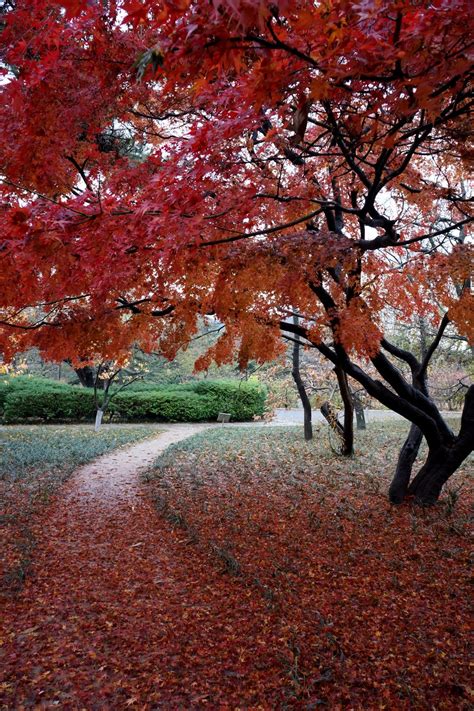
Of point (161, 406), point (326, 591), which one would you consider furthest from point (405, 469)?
point (161, 406)

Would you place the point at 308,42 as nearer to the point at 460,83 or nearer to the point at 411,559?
the point at 460,83

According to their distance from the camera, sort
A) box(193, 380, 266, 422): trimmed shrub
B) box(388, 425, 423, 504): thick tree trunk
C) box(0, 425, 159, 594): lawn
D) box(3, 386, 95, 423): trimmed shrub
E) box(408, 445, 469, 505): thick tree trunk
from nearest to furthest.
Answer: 1. box(0, 425, 159, 594): lawn
2. box(408, 445, 469, 505): thick tree trunk
3. box(388, 425, 423, 504): thick tree trunk
4. box(3, 386, 95, 423): trimmed shrub
5. box(193, 380, 266, 422): trimmed shrub

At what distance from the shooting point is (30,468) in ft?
27.6

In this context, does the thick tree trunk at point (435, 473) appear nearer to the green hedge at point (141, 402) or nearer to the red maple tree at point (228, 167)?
the red maple tree at point (228, 167)

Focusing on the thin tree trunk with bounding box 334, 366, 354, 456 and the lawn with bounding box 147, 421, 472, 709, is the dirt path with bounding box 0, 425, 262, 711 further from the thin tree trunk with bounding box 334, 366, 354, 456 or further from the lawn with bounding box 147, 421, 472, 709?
the thin tree trunk with bounding box 334, 366, 354, 456

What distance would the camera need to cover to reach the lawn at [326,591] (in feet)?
8.62

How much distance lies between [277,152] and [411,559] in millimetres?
4166

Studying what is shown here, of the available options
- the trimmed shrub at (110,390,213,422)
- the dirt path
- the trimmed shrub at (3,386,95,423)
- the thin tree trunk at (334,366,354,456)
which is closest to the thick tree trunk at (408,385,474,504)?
the thin tree trunk at (334,366,354,456)

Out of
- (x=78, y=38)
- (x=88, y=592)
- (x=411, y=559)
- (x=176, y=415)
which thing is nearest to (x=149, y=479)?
(x=88, y=592)

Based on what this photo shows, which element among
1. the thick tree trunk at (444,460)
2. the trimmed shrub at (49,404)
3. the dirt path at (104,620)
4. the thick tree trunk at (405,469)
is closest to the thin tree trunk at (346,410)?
the thick tree trunk at (405,469)

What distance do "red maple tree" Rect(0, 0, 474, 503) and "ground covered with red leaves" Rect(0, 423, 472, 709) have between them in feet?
5.15

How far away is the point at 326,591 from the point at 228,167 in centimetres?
360

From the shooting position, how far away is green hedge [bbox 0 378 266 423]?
1700 centimetres

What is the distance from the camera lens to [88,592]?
3875 mm
